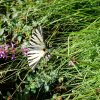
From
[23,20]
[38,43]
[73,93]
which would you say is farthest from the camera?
[23,20]

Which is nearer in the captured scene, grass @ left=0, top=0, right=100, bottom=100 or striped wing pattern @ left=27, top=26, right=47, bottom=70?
striped wing pattern @ left=27, top=26, right=47, bottom=70

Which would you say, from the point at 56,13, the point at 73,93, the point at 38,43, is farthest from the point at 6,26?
the point at 38,43

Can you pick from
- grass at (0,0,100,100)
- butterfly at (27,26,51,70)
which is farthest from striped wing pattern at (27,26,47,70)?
grass at (0,0,100,100)

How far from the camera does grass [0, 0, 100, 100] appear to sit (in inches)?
79.4

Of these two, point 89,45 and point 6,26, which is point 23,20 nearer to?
point 6,26

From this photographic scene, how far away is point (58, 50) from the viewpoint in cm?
215

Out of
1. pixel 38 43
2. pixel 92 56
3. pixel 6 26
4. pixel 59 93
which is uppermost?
pixel 38 43

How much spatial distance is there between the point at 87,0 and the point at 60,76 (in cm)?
49

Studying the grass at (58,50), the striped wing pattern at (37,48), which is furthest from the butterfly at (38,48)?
the grass at (58,50)

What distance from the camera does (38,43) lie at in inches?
51.3

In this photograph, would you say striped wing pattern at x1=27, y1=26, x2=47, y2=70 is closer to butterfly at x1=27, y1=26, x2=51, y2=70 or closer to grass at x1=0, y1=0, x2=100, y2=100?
butterfly at x1=27, y1=26, x2=51, y2=70

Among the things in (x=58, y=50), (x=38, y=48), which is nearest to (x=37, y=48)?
(x=38, y=48)

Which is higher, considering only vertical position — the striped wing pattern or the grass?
the striped wing pattern

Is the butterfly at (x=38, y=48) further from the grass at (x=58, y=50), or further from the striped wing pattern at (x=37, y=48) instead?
the grass at (x=58, y=50)
